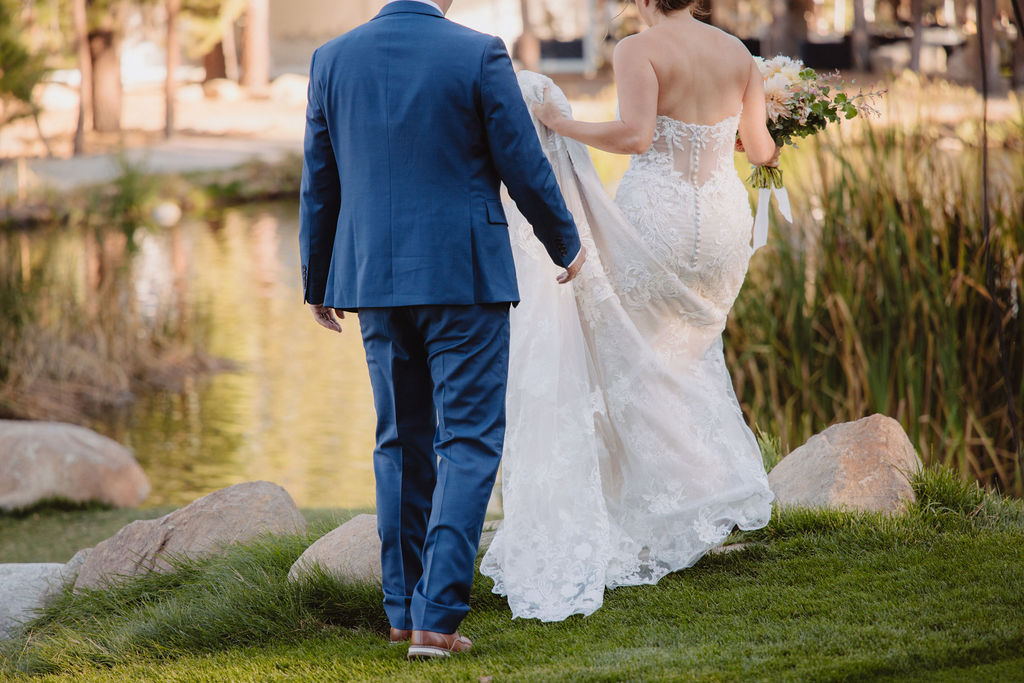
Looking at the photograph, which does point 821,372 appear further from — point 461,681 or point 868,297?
point 461,681

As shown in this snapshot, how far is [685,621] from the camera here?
2.83 m

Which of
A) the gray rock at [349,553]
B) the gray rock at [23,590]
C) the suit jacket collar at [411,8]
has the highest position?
the suit jacket collar at [411,8]

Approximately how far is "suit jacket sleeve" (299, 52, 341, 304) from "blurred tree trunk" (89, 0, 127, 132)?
65.2 ft

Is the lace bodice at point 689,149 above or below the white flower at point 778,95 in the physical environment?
below

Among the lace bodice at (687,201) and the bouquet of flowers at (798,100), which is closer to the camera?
the lace bodice at (687,201)

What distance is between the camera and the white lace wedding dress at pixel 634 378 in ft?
9.86

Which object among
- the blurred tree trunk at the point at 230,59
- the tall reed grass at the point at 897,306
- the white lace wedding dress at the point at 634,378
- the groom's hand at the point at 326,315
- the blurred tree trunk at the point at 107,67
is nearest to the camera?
the groom's hand at the point at 326,315

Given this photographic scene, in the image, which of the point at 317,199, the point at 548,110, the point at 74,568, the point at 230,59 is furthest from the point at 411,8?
the point at 230,59

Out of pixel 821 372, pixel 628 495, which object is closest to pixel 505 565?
pixel 628 495

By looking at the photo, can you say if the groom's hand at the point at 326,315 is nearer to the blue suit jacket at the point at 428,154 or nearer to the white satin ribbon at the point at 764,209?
the blue suit jacket at the point at 428,154

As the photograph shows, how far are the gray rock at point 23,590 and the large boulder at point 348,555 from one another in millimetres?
1084

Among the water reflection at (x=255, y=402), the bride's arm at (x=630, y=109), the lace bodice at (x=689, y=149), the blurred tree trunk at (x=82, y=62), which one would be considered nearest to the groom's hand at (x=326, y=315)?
the bride's arm at (x=630, y=109)

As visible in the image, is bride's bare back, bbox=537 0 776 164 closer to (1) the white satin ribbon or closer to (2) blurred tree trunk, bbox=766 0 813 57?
(1) the white satin ribbon

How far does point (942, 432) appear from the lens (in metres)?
4.76
